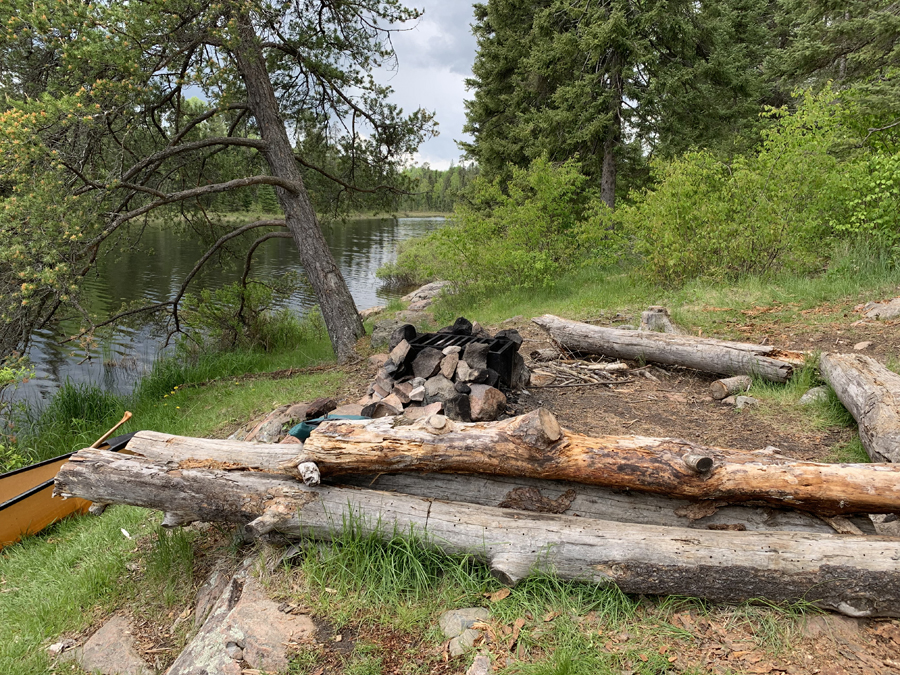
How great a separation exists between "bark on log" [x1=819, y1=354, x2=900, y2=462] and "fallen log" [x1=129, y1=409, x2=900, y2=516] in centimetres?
73

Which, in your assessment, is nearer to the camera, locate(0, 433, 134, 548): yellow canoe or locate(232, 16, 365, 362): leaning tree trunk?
locate(0, 433, 134, 548): yellow canoe

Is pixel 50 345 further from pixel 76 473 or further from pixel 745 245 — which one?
pixel 745 245

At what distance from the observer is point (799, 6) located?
47.0 feet

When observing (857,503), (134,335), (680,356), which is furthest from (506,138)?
(857,503)

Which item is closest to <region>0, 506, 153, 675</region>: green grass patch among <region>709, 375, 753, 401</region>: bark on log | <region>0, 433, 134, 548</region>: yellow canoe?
<region>0, 433, 134, 548</region>: yellow canoe

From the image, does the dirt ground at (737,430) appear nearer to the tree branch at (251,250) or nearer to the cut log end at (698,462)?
the cut log end at (698,462)

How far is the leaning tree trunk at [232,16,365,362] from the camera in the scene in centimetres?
815

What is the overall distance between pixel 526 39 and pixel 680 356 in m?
15.9

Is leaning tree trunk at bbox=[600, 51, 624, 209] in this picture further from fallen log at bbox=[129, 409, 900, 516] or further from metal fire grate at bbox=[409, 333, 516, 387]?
fallen log at bbox=[129, 409, 900, 516]

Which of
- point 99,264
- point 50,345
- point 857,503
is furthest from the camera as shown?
point 50,345

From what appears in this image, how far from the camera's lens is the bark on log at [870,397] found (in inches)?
127

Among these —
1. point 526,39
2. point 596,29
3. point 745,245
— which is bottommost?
point 745,245

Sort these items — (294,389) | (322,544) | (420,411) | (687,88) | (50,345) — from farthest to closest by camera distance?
1. (687,88)
2. (50,345)
3. (294,389)
4. (420,411)
5. (322,544)

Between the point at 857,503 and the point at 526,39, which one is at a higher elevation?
the point at 526,39
